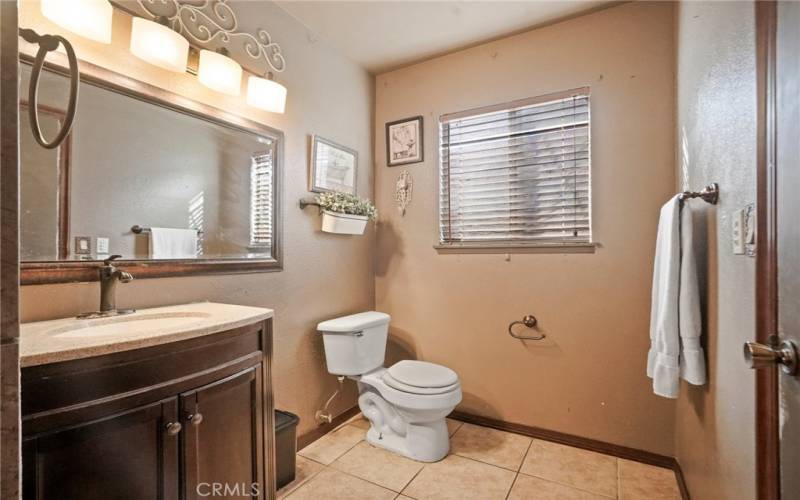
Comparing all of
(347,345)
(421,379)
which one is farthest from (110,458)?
(421,379)

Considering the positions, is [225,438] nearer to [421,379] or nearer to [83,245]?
[83,245]

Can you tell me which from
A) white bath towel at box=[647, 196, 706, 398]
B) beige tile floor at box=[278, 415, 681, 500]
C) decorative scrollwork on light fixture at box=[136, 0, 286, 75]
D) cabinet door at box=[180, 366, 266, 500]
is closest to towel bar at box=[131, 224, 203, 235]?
cabinet door at box=[180, 366, 266, 500]

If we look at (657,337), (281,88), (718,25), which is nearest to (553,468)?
(657,337)

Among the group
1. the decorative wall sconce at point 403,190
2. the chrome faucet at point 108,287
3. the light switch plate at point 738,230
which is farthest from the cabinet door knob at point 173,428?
the decorative wall sconce at point 403,190

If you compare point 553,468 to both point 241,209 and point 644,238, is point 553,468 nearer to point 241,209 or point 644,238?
point 644,238

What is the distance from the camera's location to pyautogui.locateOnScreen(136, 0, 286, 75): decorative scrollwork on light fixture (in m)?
1.47

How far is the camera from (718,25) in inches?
44.4

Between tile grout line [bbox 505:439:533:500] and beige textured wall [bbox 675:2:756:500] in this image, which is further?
tile grout line [bbox 505:439:533:500]

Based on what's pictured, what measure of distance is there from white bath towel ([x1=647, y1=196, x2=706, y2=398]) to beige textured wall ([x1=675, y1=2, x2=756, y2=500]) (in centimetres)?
5

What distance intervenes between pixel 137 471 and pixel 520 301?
1.93m

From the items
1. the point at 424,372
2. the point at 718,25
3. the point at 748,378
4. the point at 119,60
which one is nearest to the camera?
the point at 748,378

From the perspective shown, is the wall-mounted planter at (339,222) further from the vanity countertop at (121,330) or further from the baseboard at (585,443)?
the baseboard at (585,443)

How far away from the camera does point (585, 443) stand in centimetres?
204
